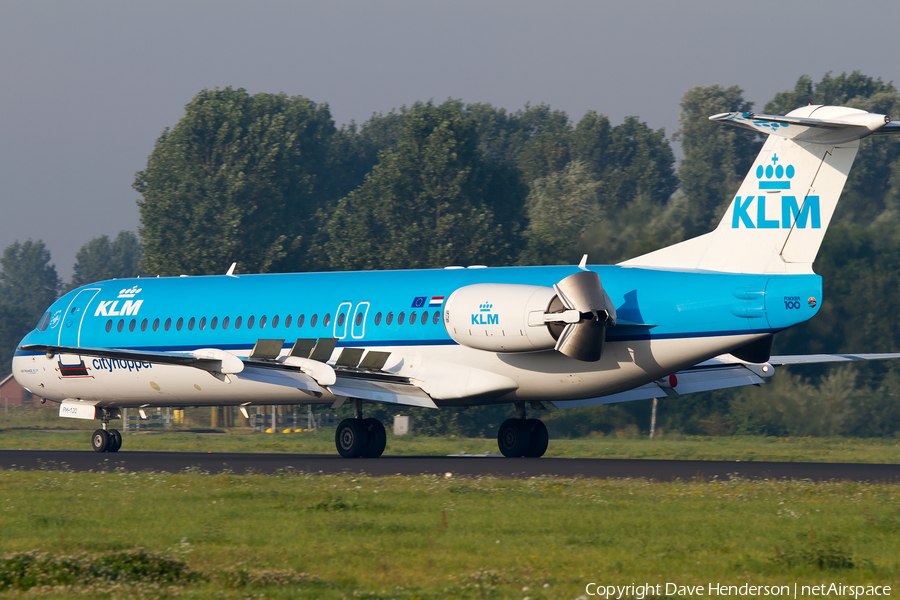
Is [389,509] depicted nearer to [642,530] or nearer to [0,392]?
[642,530]

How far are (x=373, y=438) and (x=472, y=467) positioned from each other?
14.9ft

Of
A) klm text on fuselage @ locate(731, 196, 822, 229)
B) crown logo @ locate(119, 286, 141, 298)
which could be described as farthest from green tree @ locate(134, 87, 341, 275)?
klm text on fuselage @ locate(731, 196, 822, 229)

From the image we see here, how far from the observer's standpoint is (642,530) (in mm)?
13992

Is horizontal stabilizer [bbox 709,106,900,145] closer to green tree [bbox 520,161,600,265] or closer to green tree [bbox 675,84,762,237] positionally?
green tree [bbox 520,161,600,265]

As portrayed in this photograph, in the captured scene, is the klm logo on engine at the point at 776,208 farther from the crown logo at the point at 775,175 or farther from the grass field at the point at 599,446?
the grass field at the point at 599,446

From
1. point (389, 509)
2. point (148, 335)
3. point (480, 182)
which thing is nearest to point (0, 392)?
point (480, 182)

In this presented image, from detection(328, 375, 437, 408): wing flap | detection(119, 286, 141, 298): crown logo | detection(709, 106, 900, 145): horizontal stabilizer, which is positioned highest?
detection(709, 106, 900, 145): horizontal stabilizer

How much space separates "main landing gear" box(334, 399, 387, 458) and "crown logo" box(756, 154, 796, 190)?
1036cm

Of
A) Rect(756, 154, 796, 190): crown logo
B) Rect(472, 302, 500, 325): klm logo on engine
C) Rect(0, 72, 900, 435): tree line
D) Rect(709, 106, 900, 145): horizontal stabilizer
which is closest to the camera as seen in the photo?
Rect(709, 106, 900, 145): horizontal stabilizer

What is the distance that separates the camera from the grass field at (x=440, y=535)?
11.0 metres

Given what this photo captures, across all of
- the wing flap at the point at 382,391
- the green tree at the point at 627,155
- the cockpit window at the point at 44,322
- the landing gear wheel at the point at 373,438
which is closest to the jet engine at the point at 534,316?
the wing flap at the point at 382,391

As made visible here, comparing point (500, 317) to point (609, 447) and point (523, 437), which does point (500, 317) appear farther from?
point (609, 447)

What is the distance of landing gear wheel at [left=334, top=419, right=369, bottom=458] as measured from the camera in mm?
28016

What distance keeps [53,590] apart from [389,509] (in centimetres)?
629
